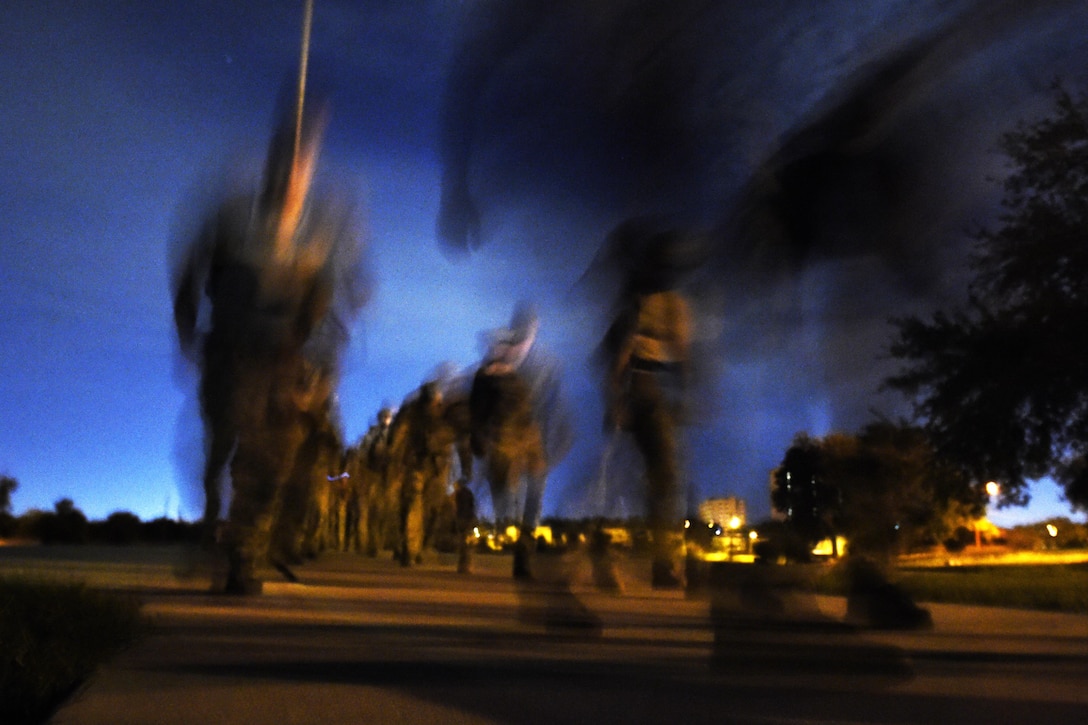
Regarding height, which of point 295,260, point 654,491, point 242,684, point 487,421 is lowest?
point 242,684

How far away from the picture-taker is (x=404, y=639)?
6.66m

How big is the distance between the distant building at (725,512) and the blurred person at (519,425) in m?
0.91

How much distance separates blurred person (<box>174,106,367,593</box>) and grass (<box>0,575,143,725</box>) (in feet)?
3.68

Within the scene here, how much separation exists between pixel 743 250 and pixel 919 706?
206 centimetres

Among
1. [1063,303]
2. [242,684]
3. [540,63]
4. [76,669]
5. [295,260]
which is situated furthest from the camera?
[1063,303]

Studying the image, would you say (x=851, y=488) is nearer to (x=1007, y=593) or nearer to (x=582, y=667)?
(x=582, y=667)

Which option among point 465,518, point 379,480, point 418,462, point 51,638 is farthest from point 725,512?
point 379,480

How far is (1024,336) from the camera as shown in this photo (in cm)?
998

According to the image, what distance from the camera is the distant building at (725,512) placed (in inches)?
188

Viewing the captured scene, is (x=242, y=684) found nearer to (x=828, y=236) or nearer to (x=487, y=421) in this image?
(x=828, y=236)

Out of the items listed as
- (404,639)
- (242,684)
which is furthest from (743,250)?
(404,639)

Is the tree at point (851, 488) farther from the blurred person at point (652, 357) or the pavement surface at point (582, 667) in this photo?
the pavement surface at point (582, 667)

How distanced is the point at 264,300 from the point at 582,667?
3518mm

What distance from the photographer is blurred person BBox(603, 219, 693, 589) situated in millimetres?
4406
